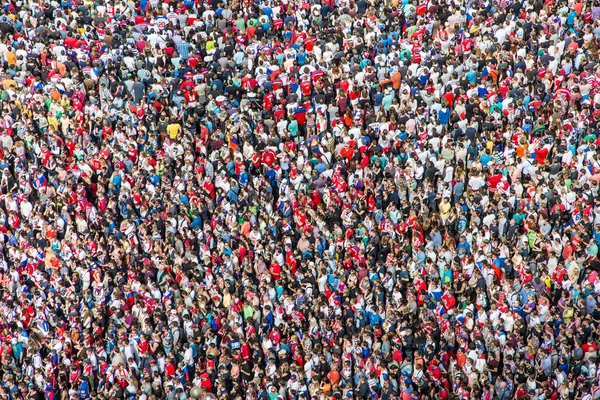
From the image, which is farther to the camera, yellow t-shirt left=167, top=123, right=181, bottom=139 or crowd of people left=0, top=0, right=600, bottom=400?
yellow t-shirt left=167, top=123, right=181, bottom=139

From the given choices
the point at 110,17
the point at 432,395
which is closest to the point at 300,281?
the point at 432,395

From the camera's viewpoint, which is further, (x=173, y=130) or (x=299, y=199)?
(x=173, y=130)

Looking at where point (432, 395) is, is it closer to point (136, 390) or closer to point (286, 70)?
point (136, 390)

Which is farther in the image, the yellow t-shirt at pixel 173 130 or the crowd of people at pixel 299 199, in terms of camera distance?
the yellow t-shirt at pixel 173 130

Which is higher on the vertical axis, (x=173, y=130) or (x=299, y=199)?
(x=173, y=130)
